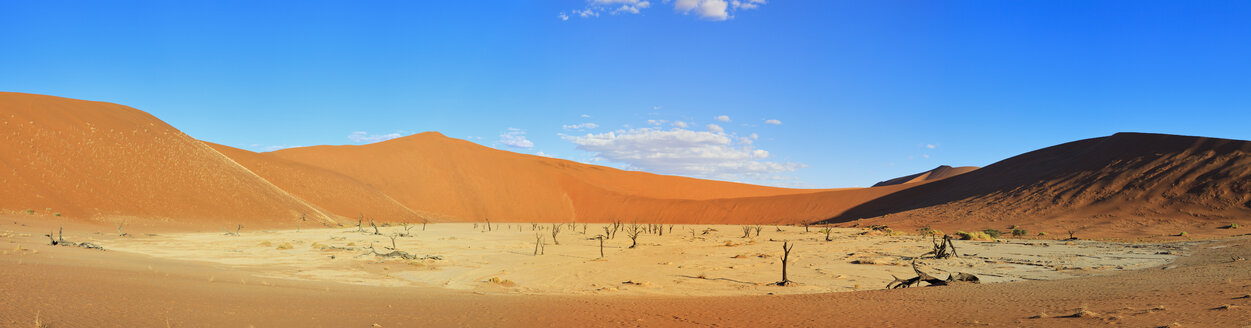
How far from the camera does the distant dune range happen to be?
121 feet

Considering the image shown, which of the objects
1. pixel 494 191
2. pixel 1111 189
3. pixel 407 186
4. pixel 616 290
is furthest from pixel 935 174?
pixel 616 290

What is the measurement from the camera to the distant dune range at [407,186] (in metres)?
36.9

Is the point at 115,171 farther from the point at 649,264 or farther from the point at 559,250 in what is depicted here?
the point at 649,264

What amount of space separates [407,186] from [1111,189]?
68.7 m

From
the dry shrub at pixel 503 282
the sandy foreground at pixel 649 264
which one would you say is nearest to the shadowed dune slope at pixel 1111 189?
the sandy foreground at pixel 649 264

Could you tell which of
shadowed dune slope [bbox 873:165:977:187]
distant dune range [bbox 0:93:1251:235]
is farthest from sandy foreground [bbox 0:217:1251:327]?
shadowed dune slope [bbox 873:165:977:187]

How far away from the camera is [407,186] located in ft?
250

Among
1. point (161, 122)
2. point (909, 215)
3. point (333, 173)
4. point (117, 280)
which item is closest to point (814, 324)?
point (117, 280)

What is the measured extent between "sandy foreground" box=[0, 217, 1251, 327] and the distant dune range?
17693mm

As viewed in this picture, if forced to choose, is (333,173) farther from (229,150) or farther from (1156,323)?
(1156,323)

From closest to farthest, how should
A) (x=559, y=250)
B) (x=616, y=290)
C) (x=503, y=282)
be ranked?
1. (x=616, y=290)
2. (x=503, y=282)
3. (x=559, y=250)

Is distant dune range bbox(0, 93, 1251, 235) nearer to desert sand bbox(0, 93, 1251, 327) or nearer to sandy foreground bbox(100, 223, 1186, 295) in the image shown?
desert sand bbox(0, 93, 1251, 327)

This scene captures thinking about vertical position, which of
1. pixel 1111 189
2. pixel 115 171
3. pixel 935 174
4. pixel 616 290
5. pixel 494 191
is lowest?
pixel 616 290

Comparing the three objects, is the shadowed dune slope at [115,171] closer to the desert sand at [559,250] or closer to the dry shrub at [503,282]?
the desert sand at [559,250]
